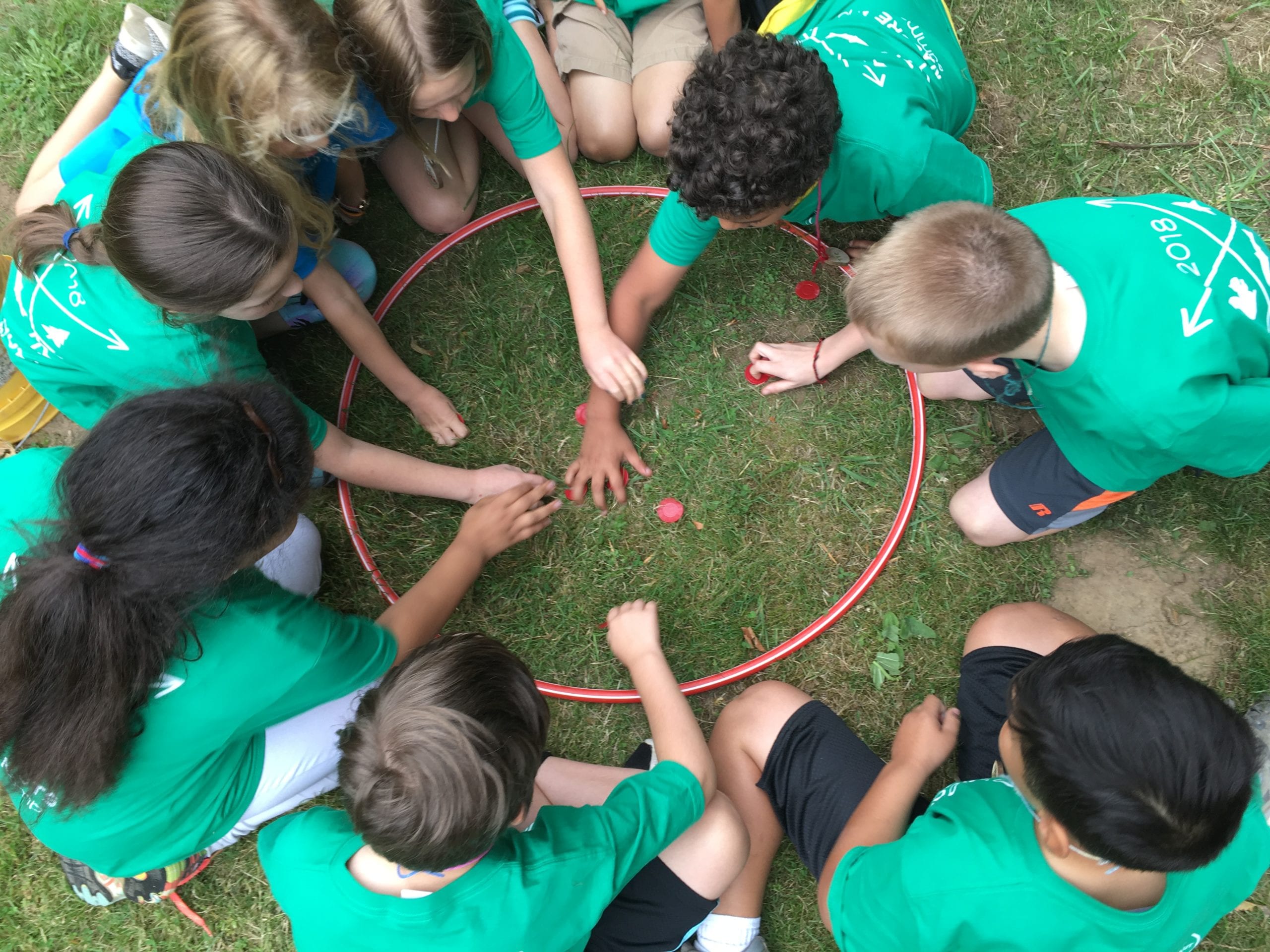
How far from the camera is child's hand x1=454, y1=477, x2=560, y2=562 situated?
114 inches

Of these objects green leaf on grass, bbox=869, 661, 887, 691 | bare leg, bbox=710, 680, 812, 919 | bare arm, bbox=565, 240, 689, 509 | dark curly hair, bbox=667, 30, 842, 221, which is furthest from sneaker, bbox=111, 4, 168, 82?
green leaf on grass, bbox=869, 661, 887, 691

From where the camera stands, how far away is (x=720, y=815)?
8.14 feet

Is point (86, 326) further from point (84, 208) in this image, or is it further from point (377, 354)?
point (377, 354)

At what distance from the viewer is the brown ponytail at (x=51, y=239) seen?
2.36m

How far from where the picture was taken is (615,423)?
126 inches

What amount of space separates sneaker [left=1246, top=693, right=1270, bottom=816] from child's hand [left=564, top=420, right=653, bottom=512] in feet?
7.51

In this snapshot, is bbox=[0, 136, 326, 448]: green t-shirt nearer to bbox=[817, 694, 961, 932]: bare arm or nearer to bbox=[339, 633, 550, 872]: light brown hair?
bbox=[339, 633, 550, 872]: light brown hair

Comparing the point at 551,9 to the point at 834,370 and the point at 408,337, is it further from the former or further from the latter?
the point at 834,370

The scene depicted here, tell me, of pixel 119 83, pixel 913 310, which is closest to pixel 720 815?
pixel 913 310

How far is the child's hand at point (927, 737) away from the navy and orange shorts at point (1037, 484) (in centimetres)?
72

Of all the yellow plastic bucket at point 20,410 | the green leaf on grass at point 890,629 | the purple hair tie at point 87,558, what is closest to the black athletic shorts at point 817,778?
the green leaf on grass at point 890,629

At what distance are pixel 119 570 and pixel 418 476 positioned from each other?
53.2 inches

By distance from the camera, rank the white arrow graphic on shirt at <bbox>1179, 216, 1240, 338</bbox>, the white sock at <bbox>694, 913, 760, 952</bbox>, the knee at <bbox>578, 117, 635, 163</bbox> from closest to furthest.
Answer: the white arrow graphic on shirt at <bbox>1179, 216, 1240, 338</bbox>
the white sock at <bbox>694, 913, 760, 952</bbox>
the knee at <bbox>578, 117, 635, 163</bbox>

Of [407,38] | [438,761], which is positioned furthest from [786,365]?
[438,761]
